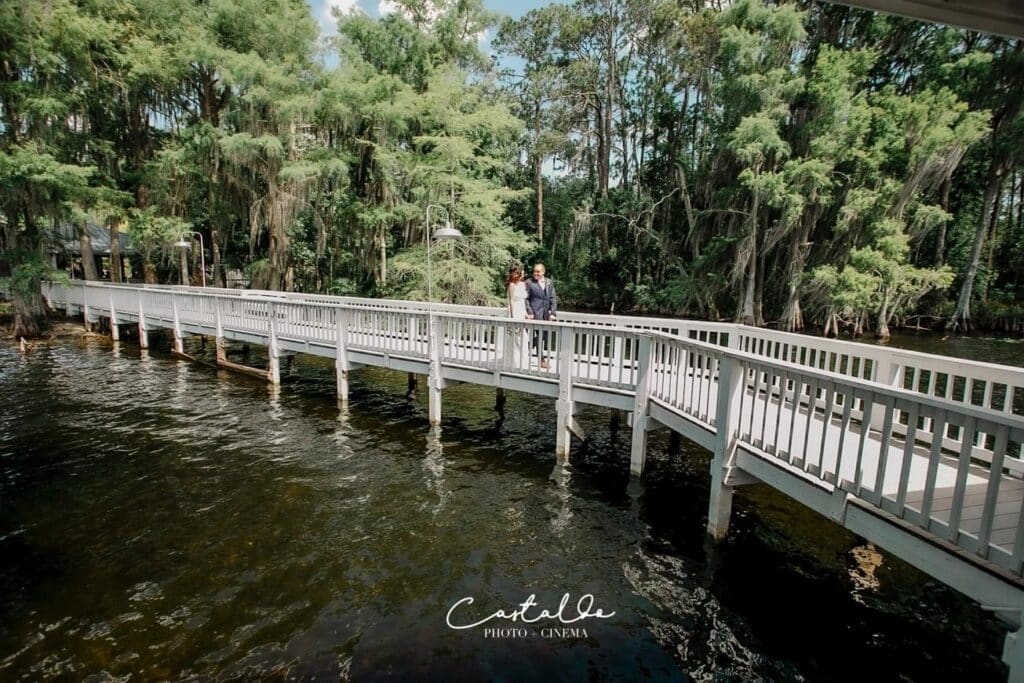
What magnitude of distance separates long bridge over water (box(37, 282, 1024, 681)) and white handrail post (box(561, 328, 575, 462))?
0.02 m

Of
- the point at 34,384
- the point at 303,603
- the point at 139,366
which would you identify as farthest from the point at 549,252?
the point at 303,603

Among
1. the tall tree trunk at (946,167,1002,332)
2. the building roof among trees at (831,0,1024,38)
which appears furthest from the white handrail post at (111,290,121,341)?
the tall tree trunk at (946,167,1002,332)

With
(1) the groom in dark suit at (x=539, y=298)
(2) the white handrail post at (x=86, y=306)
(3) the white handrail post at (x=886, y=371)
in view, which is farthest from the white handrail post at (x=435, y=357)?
(2) the white handrail post at (x=86, y=306)

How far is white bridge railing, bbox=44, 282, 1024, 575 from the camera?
3.17 meters

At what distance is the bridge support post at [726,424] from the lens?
4.95 m

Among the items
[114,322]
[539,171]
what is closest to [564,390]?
[114,322]

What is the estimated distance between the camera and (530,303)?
881 cm

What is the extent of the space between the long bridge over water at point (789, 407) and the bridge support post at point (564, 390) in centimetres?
2

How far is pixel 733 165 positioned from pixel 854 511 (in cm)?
2455

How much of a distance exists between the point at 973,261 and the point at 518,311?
25.2 metres

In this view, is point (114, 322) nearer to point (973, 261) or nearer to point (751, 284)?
point (751, 284)

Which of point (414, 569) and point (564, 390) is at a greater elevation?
point (564, 390)

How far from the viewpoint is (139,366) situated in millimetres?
13789

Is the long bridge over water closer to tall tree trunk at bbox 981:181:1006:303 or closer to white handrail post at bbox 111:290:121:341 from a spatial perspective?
white handrail post at bbox 111:290:121:341
